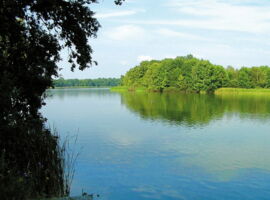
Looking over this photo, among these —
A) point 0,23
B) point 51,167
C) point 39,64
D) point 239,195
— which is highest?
point 0,23

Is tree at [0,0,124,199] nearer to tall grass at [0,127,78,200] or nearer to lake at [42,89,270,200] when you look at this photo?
tall grass at [0,127,78,200]

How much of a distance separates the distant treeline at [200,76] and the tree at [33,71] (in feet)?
274

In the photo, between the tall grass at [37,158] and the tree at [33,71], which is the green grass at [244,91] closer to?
the tree at [33,71]

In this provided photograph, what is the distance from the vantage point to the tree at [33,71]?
30.1 ft

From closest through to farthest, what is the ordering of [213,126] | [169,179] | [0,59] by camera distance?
[0,59], [169,179], [213,126]

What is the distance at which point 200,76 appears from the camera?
93.7 m

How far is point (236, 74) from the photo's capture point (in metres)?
99.7

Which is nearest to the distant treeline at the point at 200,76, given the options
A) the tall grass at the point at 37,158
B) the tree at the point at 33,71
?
the tree at the point at 33,71

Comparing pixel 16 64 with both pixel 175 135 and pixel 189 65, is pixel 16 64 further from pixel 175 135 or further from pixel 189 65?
pixel 189 65

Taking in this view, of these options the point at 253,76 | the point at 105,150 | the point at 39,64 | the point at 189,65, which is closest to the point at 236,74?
the point at 253,76

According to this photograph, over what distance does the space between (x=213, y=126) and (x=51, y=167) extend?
21049 millimetres

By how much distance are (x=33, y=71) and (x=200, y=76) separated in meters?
86.5

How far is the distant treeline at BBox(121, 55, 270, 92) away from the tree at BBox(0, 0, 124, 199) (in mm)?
83555

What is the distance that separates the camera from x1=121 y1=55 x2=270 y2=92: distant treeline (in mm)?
93438
